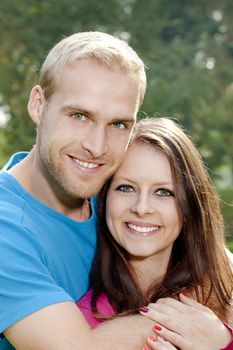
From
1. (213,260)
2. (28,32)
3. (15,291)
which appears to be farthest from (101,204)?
(28,32)

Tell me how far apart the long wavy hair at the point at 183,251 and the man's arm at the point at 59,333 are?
1.61 feet

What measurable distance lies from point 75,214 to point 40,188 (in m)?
0.28

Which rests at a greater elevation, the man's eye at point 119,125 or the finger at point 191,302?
the man's eye at point 119,125

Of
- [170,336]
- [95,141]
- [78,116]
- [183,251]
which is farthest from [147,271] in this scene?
[78,116]

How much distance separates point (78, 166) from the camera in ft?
11.3

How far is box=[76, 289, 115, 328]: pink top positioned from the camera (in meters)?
3.30

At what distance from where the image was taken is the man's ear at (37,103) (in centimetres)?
360

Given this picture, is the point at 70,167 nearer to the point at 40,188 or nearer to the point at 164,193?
the point at 40,188

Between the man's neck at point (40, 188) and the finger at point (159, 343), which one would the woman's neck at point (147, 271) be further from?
the finger at point (159, 343)

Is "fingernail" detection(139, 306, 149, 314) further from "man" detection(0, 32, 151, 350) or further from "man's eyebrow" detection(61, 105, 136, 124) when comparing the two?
"man's eyebrow" detection(61, 105, 136, 124)

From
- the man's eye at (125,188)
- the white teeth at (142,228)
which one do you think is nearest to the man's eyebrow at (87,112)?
the man's eye at (125,188)

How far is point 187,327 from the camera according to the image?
324cm

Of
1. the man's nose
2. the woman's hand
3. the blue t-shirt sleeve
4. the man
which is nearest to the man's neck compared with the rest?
the man

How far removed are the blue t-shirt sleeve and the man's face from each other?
23.0 inches
